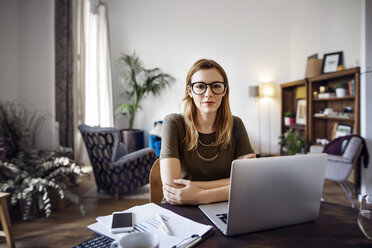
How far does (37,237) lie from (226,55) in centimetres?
473

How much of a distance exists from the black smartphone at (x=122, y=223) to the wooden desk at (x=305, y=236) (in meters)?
0.06

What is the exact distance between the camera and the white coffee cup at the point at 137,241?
0.47 meters

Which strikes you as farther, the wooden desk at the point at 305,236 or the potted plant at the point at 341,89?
the potted plant at the point at 341,89

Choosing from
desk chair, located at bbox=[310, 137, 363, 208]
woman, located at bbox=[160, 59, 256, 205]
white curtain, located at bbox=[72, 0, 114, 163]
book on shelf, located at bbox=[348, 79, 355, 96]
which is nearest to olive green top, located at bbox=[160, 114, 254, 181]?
woman, located at bbox=[160, 59, 256, 205]

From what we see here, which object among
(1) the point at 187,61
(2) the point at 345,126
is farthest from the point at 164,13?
(2) the point at 345,126

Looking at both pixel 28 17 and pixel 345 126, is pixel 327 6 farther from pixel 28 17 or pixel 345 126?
pixel 28 17

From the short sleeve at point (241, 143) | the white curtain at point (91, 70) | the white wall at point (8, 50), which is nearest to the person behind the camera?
the short sleeve at point (241, 143)

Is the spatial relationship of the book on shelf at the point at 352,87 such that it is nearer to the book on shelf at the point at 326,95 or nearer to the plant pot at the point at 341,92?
the plant pot at the point at 341,92

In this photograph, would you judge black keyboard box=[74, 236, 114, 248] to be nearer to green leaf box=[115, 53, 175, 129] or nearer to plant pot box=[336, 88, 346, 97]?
plant pot box=[336, 88, 346, 97]

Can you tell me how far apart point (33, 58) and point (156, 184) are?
2.38 meters

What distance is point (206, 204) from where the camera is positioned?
889 millimetres

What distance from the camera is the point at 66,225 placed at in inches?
83.0

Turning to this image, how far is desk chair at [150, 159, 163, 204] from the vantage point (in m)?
1.17

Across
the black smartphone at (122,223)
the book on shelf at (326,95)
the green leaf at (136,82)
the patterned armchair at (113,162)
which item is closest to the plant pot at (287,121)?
the book on shelf at (326,95)
